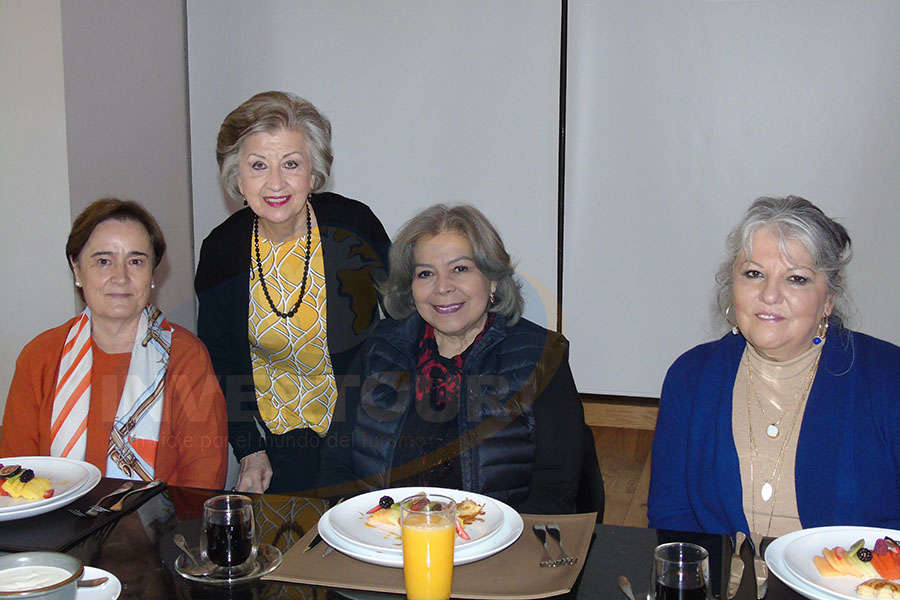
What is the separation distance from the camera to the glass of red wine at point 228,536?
1318 mm

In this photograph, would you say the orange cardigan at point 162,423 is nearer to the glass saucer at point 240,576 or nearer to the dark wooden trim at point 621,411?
the glass saucer at point 240,576

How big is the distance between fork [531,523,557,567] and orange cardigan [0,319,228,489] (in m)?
0.89

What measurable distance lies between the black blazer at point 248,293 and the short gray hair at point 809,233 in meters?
0.99

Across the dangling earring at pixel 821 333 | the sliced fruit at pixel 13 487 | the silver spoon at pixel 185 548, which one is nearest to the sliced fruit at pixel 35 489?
the sliced fruit at pixel 13 487

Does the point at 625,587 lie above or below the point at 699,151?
below

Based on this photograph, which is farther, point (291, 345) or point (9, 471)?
point (291, 345)

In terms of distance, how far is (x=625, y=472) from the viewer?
371cm

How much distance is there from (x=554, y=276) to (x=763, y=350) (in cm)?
244

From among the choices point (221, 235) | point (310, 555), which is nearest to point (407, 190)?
point (221, 235)

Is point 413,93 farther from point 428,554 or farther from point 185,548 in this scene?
point 428,554

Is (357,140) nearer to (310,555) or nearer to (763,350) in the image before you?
(763,350)

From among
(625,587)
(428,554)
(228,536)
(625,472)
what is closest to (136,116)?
(625,472)

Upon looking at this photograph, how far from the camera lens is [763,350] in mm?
1772

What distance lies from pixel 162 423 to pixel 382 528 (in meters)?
0.83
